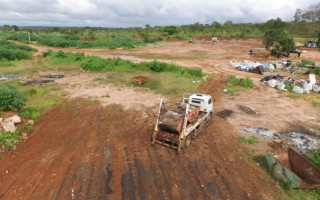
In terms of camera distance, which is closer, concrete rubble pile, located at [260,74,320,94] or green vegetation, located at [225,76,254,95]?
concrete rubble pile, located at [260,74,320,94]

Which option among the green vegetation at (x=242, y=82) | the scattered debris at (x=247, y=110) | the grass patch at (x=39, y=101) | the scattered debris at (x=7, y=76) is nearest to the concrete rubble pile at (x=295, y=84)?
the green vegetation at (x=242, y=82)

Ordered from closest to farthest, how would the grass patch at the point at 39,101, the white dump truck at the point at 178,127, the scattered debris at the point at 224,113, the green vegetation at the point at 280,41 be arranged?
1. the white dump truck at the point at 178,127
2. the grass patch at the point at 39,101
3. the scattered debris at the point at 224,113
4. the green vegetation at the point at 280,41

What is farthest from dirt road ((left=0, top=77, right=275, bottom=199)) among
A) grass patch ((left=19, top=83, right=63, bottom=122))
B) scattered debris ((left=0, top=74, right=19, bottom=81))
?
scattered debris ((left=0, top=74, right=19, bottom=81))

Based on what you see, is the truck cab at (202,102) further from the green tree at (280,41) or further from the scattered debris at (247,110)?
the green tree at (280,41)

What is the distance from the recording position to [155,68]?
71.9ft

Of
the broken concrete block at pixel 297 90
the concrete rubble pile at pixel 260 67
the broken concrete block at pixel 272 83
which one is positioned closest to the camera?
the broken concrete block at pixel 297 90

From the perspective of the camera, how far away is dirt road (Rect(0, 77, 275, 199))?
6.84 meters

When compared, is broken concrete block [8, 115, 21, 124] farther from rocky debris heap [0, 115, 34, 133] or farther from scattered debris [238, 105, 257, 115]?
scattered debris [238, 105, 257, 115]

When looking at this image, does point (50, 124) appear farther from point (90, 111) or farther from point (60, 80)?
point (60, 80)

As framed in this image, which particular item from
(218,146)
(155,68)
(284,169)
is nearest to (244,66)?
(155,68)

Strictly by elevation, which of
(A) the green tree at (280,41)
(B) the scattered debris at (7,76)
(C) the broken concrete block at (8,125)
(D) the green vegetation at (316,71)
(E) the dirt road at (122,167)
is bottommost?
(E) the dirt road at (122,167)

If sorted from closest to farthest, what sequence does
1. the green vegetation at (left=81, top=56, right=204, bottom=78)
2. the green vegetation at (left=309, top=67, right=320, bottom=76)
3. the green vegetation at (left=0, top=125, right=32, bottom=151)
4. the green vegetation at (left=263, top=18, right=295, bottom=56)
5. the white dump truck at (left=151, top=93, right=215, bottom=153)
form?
the white dump truck at (left=151, top=93, right=215, bottom=153) < the green vegetation at (left=0, top=125, right=32, bottom=151) < the green vegetation at (left=81, top=56, right=204, bottom=78) < the green vegetation at (left=309, top=67, right=320, bottom=76) < the green vegetation at (left=263, top=18, right=295, bottom=56)

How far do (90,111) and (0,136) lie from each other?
4.74m

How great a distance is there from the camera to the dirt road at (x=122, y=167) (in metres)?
6.84
